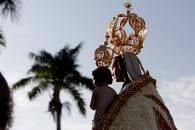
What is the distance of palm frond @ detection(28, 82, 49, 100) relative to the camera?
34.5 m

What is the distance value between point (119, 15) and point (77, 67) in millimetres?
28532

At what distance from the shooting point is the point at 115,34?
8.64 metres

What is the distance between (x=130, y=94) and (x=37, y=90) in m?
28.5

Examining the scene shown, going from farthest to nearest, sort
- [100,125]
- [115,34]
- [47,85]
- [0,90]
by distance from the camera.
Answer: [47,85], [115,34], [100,125], [0,90]

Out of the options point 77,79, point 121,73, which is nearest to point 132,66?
point 121,73

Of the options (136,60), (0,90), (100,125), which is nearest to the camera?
(0,90)

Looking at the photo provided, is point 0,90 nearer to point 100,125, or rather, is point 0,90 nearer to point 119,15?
point 100,125

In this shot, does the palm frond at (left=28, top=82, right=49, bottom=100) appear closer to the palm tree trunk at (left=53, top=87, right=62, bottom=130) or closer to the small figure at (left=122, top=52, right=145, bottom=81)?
the palm tree trunk at (left=53, top=87, right=62, bottom=130)

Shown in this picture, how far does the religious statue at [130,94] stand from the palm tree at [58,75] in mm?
26521

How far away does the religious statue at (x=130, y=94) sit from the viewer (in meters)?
6.57

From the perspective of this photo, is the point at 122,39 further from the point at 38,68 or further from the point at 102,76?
the point at 38,68

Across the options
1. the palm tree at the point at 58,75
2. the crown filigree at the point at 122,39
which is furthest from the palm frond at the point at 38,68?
the crown filigree at the point at 122,39

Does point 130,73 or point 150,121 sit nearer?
point 150,121

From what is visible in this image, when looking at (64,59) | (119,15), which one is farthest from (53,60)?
(119,15)
